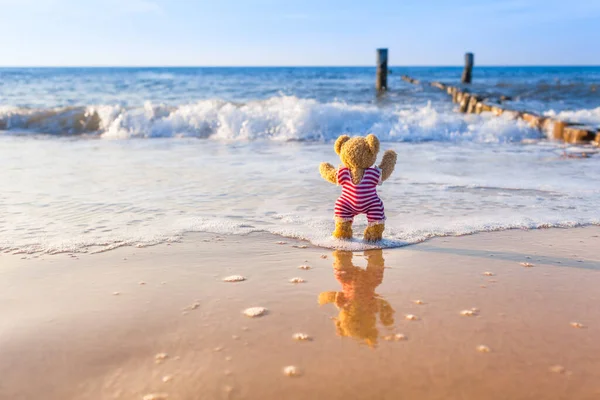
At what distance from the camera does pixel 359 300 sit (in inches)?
104

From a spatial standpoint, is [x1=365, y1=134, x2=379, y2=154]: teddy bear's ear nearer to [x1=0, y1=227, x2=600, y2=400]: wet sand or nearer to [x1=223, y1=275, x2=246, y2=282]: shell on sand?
[x1=0, y1=227, x2=600, y2=400]: wet sand

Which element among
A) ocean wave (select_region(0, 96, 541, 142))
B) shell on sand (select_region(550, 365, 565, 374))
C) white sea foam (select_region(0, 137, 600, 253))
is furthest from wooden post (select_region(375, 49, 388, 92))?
shell on sand (select_region(550, 365, 565, 374))

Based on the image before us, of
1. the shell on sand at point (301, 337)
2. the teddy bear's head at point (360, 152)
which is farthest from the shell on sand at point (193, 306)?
the teddy bear's head at point (360, 152)

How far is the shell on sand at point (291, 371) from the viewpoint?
1.94 meters

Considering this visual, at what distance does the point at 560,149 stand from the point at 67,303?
754 centimetres

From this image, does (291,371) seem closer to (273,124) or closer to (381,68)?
(273,124)

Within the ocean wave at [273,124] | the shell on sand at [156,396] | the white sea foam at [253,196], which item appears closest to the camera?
the shell on sand at [156,396]

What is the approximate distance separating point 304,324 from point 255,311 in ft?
0.81

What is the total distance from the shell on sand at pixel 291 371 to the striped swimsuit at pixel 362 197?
5.38ft

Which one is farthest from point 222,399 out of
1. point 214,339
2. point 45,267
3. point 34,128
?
point 34,128

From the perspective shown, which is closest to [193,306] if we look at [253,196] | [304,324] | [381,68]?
[304,324]

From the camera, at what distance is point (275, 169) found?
6500 mm

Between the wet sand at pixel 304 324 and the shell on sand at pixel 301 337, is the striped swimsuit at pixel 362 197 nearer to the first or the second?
the wet sand at pixel 304 324

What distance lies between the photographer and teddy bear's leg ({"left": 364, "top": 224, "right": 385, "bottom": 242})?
3529 mm
